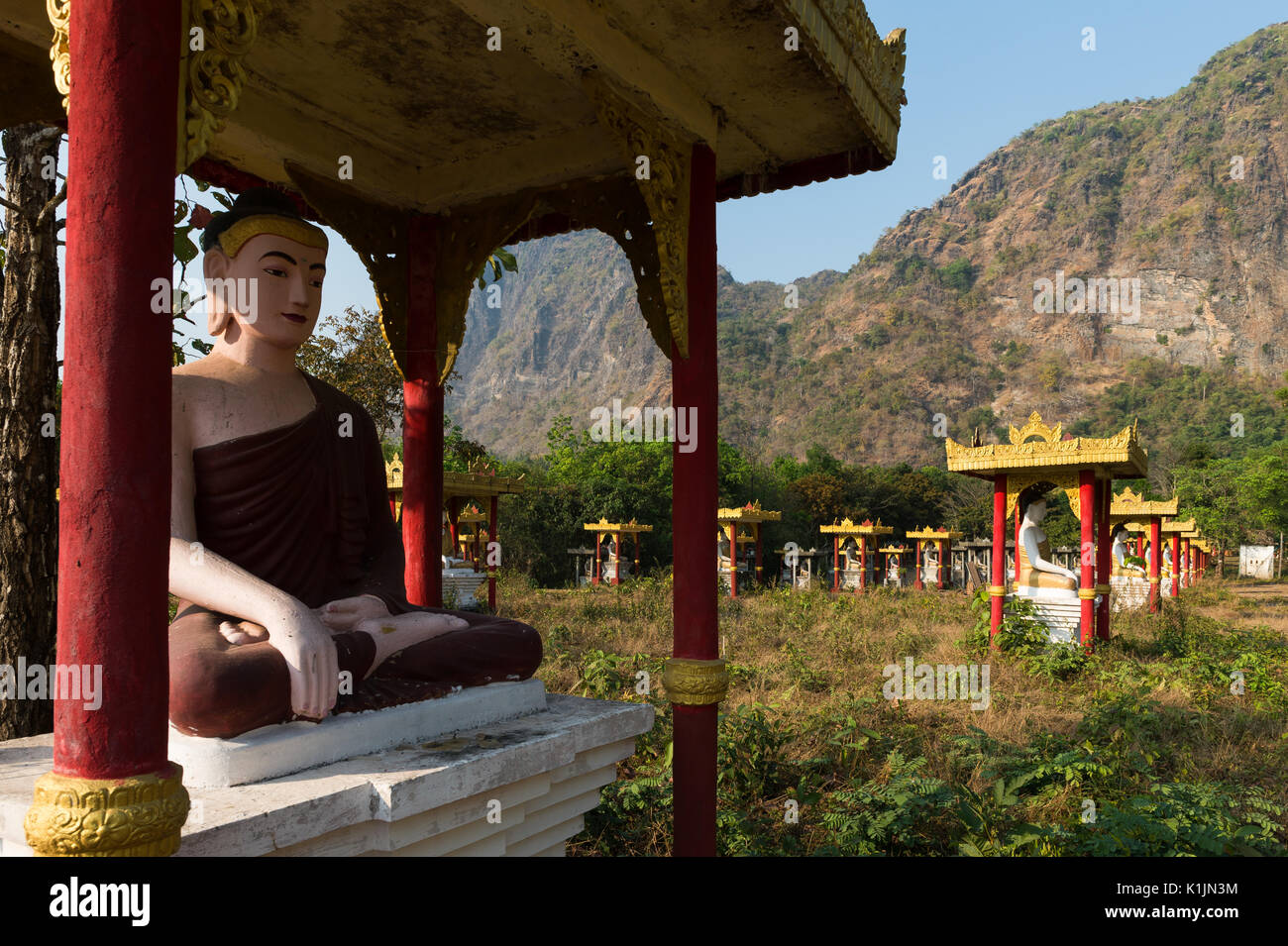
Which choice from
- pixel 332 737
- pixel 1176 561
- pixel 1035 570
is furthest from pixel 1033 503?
pixel 1176 561

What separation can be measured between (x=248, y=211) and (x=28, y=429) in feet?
7.74

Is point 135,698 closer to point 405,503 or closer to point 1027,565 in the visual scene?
point 405,503

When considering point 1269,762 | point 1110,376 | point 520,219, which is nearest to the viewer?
point 520,219

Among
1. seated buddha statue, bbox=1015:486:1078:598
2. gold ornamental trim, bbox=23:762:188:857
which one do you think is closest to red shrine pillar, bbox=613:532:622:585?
seated buddha statue, bbox=1015:486:1078:598

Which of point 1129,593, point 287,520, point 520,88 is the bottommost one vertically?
point 1129,593

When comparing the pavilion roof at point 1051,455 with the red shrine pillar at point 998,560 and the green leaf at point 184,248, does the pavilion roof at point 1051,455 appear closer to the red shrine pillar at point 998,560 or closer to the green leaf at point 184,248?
the red shrine pillar at point 998,560

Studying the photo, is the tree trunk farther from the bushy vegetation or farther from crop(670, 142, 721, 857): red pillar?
crop(670, 142, 721, 857): red pillar

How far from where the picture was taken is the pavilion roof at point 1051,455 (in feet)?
41.5

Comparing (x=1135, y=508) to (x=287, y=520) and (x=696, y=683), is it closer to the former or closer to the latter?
(x=696, y=683)

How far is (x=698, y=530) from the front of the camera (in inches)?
179

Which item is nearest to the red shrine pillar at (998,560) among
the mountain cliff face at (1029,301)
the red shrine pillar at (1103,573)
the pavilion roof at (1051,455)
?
the pavilion roof at (1051,455)
